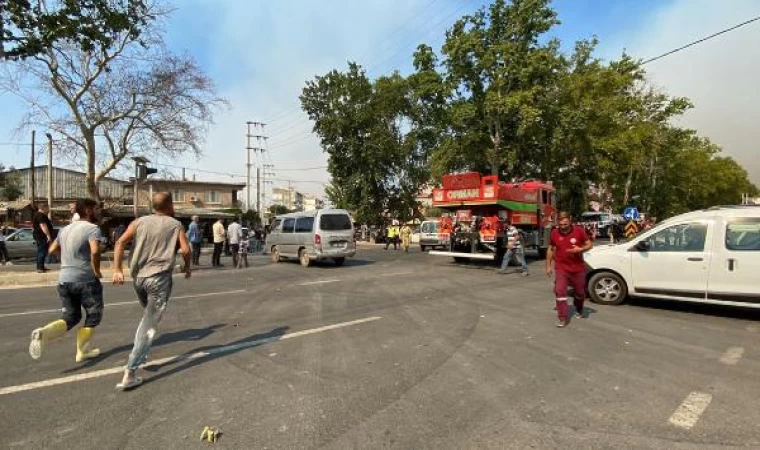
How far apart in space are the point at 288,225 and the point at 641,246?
13441mm

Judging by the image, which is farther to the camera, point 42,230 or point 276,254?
point 276,254

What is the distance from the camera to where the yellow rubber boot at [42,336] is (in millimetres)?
5145

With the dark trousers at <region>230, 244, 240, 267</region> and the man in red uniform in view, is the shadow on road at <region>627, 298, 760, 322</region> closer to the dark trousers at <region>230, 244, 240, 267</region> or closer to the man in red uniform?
the man in red uniform

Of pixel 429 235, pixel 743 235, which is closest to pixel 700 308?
pixel 743 235

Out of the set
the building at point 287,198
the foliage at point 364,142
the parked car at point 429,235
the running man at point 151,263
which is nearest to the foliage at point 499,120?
the foliage at point 364,142

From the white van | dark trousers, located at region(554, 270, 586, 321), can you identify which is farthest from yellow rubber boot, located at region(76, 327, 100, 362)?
the white van

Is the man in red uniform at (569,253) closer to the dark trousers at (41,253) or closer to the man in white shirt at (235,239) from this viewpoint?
the man in white shirt at (235,239)

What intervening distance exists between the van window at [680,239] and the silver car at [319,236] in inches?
443

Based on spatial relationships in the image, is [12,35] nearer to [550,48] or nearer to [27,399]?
[27,399]

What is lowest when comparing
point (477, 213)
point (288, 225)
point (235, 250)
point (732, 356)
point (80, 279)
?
point (732, 356)

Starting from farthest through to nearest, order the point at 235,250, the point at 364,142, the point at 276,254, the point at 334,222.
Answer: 1. the point at 364,142
2. the point at 276,254
3. the point at 334,222
4. the point at 235,250

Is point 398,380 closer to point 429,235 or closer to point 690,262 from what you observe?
point 690,262

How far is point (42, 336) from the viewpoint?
17.1 ft

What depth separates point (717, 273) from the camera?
8.24 metres
